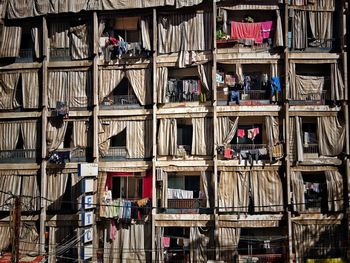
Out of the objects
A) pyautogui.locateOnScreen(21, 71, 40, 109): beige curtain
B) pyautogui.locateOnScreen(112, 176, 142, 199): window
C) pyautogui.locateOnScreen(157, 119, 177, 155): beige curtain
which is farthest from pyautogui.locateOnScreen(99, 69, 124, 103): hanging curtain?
pyautogui.locateOnScreen(112, 176, 142, 199): window

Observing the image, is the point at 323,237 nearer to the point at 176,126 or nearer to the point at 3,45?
the point at 176,126

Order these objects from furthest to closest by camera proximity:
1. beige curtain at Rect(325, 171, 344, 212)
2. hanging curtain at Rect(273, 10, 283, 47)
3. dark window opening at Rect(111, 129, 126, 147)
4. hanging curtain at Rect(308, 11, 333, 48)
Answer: dark window opening at Rect(111, 129, 126, 147), hanging curtain at Rect(308, 11, 333, 48), hanging curtain at Rect(273, 10, 283, 47), beige curtain at Rect(325, 171, 344, 212)

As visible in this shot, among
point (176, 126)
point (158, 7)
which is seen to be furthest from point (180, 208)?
point (158, 7)

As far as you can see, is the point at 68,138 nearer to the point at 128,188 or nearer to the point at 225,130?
the point at 128,188

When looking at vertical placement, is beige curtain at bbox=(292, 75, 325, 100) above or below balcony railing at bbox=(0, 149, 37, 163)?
above

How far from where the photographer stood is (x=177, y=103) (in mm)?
22453

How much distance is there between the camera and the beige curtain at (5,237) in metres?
22.8

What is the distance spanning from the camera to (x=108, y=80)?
75.3 feet

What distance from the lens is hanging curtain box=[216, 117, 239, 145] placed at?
21750mm

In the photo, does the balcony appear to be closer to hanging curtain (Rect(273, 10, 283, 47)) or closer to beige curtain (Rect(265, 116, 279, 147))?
beige curtain (Rect(265, 116, 279, 147))

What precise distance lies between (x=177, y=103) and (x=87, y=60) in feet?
18.6

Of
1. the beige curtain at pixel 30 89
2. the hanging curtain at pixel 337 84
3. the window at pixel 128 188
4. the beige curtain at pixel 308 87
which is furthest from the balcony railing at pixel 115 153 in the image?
the hanging curtain at pixel 337 84

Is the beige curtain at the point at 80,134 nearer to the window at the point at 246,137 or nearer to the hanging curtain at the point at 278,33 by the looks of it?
the window at the point at 246,137

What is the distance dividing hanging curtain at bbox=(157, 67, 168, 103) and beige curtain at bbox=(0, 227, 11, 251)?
11083mm
